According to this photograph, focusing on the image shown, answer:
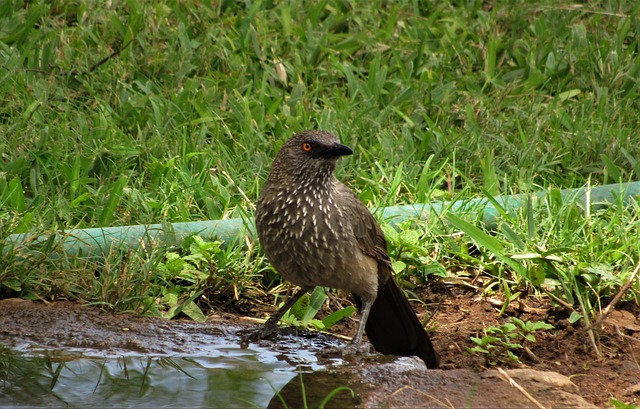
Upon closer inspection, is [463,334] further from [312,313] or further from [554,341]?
[312,313]

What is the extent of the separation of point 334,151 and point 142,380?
161 cm

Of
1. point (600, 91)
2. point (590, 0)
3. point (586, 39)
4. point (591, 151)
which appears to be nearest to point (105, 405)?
point (591, 151)

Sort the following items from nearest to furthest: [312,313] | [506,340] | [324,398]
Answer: [324,398], [506,340], [312,313]

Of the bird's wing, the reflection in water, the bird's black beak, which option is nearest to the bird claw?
the reflection in water

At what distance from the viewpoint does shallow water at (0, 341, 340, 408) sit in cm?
397

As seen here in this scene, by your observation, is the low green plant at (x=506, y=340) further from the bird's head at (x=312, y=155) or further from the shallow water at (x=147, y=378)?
the bird's head at (x=312, y=155)

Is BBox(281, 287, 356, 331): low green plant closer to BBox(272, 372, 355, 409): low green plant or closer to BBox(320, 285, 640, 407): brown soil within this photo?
BBox(320, 285, 640, 407): brown soil

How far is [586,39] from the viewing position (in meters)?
8.68

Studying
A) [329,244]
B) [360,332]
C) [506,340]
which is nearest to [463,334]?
[506,340]

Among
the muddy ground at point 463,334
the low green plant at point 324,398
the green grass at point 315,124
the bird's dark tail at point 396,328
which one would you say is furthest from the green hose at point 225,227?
the low green plant at point 324,398

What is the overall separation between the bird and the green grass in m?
0.50

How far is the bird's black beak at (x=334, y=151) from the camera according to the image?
507cm

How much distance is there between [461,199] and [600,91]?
2.27 m

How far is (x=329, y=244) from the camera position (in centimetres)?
498
